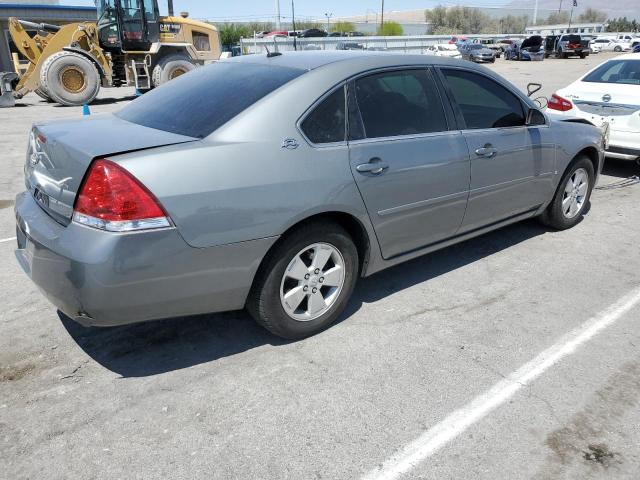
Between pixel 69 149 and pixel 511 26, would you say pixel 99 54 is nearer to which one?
pixel 69 149

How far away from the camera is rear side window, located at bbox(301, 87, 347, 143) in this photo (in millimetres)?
3094

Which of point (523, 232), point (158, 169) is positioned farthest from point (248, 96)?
point (523, 232)

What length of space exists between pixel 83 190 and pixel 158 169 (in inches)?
14.9

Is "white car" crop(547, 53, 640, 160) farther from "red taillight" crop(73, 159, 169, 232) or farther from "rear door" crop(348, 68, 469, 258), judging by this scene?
"red taillight" crop(73, 159, 169, 232)

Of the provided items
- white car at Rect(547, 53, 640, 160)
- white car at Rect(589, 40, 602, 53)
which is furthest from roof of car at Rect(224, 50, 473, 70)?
white car at Rect(589, 40, 602, 53)

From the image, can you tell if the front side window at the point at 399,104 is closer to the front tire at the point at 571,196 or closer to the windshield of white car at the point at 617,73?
the front tire at the point at 571,196

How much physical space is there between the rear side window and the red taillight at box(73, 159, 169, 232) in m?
0.99

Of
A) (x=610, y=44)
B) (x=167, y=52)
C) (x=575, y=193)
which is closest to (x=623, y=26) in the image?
(x=610, y=44)

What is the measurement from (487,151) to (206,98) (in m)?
2.05

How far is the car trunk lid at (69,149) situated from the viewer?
267 centimetres

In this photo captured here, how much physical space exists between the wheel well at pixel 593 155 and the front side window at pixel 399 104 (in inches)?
82.2

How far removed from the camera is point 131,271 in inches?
99.9

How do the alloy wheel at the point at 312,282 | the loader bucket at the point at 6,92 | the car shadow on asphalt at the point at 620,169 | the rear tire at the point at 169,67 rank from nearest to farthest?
the alloy wheel at the point at 312,282
the car shadow on asphalt at the point at 620,169
the loader bucket at the point at 6,92
the rear tire at the point at 169,67

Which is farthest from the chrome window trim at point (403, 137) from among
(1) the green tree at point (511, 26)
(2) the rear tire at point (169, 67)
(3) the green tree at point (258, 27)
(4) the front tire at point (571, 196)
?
(1) the green tree at point (511, 26)
